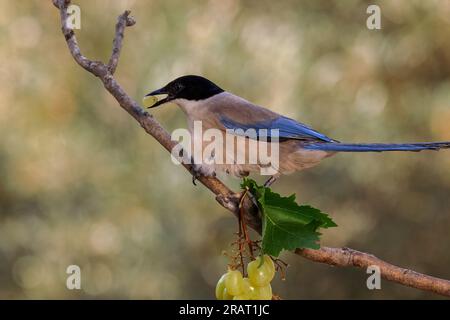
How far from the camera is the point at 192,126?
1.84 metres

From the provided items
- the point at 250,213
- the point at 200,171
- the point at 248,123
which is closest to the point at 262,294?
the point at 250,213

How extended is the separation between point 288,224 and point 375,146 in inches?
14.6

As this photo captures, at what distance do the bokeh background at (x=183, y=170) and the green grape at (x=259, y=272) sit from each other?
7.88 feet

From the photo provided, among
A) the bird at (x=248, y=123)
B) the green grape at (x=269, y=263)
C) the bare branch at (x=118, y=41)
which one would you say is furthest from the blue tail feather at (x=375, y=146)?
the bare branch at (x=118, y=41)

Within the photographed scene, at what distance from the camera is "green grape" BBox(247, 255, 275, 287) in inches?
46.3

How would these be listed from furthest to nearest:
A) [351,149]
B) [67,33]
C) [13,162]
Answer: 1. [13,162]
2. [351,149]
3. [67,33]

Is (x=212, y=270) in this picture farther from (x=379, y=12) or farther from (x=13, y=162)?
(x=379, y=12)

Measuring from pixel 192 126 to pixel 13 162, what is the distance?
7.20 ft

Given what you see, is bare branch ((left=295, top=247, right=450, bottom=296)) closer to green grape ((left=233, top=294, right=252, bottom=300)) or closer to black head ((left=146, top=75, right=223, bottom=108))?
green grape ((left=233, top=294, right=252, bottom=300))

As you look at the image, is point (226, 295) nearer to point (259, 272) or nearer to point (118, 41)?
point (259, 272)

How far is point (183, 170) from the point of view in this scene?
3641 mm

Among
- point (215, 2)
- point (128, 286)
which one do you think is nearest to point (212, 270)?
point (128, 286)

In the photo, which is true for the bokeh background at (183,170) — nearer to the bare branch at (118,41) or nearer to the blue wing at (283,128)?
the blue wing at (283,128)

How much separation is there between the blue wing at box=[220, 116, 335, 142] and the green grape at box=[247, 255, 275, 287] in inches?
24.5
